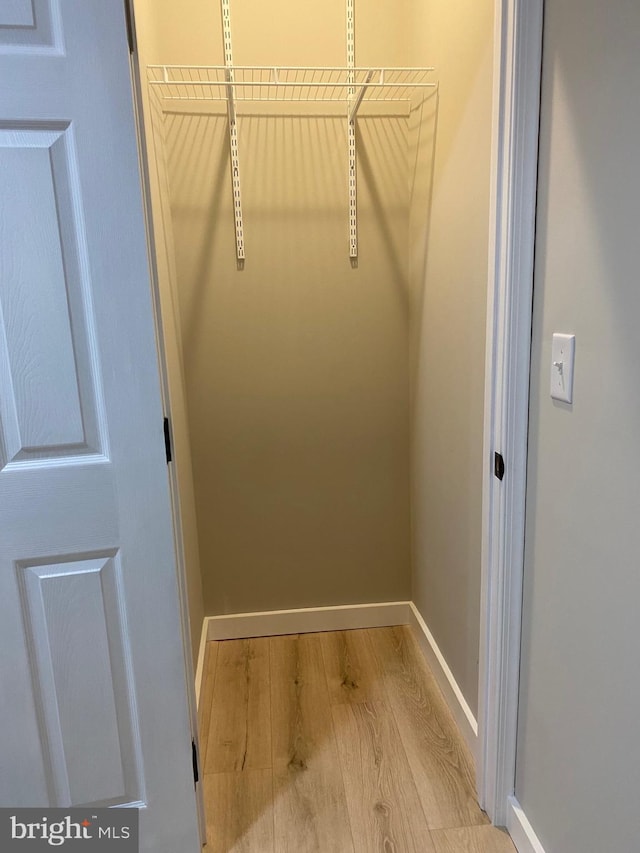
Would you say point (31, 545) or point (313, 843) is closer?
point (31, 545)

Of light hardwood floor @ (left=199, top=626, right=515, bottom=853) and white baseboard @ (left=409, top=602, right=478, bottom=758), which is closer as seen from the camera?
light hardwood floor @ (left=199, top=626, right=515, bottom=853)

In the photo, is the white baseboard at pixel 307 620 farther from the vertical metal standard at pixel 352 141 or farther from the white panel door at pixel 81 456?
the vertical metal standard at pixel 352 141

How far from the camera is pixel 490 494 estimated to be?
137 centimetres

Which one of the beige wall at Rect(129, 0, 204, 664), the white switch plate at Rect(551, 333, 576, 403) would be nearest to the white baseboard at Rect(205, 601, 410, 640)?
the beige wall at Rect(129, 0, 204, 664)

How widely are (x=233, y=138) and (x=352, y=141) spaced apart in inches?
17.3

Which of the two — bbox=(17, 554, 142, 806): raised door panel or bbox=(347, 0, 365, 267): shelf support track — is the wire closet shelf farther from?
bbox=(17, 554, 142, 806): raised door panel

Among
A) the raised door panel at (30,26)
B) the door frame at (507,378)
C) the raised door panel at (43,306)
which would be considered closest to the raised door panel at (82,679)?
the raised door panel at (43,306)

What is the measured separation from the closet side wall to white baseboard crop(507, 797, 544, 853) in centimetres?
29

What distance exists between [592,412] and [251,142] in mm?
1602

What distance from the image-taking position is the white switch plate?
105cm

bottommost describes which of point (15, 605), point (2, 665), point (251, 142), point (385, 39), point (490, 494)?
point (2, 665)

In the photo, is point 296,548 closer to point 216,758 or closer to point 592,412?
point 216,758

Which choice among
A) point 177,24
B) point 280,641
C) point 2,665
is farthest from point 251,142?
point 280,641

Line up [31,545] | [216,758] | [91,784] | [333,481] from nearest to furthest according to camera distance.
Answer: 1. [31,545]
2. [91,784]
3. [216,758]
4. [333,481]
